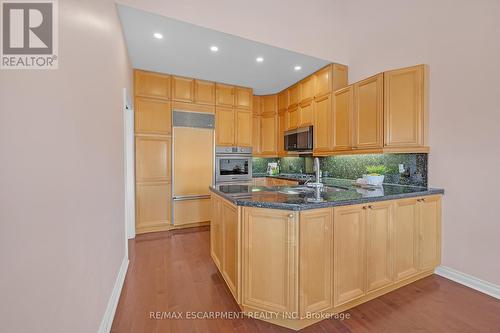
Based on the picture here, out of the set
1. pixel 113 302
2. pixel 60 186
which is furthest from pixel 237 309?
pixel 60 186

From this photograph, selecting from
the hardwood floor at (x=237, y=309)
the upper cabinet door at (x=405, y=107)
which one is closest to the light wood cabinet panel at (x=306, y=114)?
the upper cabinet door at (x=405, y=107)

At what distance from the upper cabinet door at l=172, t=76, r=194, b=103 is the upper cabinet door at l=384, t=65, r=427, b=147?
3.04 metres

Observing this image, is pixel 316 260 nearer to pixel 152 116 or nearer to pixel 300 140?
pixel 300 140

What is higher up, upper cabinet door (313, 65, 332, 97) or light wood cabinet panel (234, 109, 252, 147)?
upper cabinet door (313, 65, 332, 97)

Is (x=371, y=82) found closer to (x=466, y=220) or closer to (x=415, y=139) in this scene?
(x=415, y=139)

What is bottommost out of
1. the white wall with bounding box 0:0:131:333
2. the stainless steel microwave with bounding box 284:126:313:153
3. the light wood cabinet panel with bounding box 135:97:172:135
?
the white wall with bounding box 0:0:131:333

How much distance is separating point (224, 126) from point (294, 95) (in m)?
1.53

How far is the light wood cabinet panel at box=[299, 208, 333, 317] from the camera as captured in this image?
1.55m

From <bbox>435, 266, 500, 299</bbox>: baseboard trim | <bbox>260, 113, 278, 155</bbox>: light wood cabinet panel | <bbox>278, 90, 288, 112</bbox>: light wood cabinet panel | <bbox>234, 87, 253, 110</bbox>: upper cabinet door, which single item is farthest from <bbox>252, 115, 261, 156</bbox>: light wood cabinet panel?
<bbox>435, 266, 500, 299</bbox>: baseboard trim

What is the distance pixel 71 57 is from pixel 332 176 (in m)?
3.67

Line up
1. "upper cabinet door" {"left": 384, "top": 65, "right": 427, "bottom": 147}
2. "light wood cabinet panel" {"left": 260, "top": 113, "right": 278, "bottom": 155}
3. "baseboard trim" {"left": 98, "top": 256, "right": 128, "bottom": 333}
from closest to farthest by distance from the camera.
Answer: "baseboard trim" {"left": 98, "top": 256, "right": 128, "bottom": 333}, "upper cabinet door" {"left": 384, "top": 65, "right": 427, "bottom": 147}, "light wood cabinet panel" {"left": 260, "top": 113, "right": 278, "bottom": 155}

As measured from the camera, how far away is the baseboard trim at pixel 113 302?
1.49 meters

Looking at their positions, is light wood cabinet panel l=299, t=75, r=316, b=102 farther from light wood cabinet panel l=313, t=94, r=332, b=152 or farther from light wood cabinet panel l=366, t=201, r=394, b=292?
light wood cabinet panel l=366, t=201, r=394, b=292

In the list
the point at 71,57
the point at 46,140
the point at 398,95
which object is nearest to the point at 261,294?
the point at 46,140
